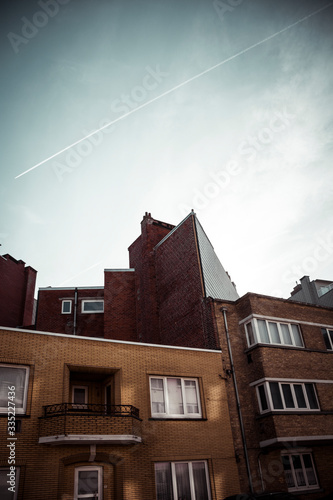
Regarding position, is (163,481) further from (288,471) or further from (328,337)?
(328,337)

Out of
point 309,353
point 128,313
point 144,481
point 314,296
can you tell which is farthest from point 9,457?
point 314,296

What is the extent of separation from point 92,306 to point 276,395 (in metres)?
16.5

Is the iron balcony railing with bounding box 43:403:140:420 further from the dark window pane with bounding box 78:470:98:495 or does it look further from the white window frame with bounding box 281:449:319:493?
the white window frame with bounding box 281:449:319:493

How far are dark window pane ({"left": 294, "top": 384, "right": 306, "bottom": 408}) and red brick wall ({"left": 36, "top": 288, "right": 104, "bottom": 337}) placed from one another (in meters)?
15.0

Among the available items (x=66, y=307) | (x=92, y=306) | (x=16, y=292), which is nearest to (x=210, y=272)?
(x=92, y=306)

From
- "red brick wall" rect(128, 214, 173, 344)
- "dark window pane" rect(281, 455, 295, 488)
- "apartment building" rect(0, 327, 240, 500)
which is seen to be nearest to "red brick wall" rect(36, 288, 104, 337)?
"red brick wall" rect(128, 214, 173, 344)

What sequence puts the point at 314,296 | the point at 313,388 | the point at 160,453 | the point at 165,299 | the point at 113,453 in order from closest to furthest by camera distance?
the point at 113,453
the point at 160,453
the point at 313,388
the point at 165,299
the point at 314,296

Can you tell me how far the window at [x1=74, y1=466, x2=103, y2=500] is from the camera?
508 inches

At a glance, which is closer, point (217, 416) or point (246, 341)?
point (217, 416)

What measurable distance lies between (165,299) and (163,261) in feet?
8.83

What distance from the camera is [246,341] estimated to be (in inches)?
714

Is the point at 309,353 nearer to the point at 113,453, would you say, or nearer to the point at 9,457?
the point at 113,453

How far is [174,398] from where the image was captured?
15.8m

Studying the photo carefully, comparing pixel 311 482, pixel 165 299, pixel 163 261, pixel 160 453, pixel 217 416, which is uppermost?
pixel 163 261
